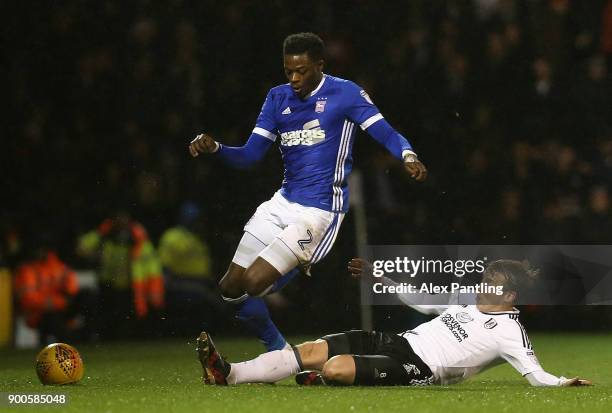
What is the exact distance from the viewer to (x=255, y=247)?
7.88m

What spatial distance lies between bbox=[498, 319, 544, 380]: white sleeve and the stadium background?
474 cm

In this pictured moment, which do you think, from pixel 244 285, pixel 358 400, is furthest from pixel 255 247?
pixel 358 400

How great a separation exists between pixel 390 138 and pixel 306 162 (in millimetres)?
563

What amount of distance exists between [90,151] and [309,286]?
3189 millimetres

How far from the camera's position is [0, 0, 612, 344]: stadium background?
12.7m

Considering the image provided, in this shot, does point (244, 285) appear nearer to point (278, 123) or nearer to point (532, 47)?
point (278, 123)

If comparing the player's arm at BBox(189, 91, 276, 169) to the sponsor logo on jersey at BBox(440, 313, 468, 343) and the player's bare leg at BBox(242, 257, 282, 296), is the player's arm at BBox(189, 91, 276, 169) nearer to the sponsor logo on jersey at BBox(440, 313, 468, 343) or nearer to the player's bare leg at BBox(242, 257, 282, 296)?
the player's bare leg at BBox(242, 257, 282, 296)

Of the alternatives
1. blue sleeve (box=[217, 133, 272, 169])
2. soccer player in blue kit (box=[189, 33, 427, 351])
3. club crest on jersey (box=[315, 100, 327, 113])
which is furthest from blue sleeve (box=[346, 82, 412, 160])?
blue sleeve (box=[217, 133, 272, 169])

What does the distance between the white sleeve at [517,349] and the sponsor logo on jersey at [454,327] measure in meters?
0.22

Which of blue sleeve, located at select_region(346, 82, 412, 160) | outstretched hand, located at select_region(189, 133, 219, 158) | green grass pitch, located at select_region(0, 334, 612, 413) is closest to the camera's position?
green grass pitch, located at select_region(0, 334, 612, 413)

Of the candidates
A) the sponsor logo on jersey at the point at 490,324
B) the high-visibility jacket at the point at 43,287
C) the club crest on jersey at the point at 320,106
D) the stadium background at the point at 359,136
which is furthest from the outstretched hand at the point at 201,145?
the high-visibility jacket at the point at 43,287

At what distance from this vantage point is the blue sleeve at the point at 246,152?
26.1 feet

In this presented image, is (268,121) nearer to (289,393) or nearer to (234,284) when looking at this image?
(234,284)

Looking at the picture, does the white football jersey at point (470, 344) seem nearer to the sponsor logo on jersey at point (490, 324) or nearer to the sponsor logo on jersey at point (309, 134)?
the sponsor logo on jersey at point (490, 324)
